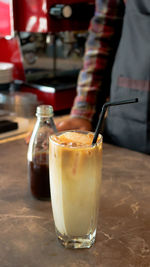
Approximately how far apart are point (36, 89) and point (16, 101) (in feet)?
0.52

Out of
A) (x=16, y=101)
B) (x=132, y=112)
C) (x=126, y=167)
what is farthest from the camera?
(x=16, y=101)

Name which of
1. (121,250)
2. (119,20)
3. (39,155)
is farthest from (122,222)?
(119,20)

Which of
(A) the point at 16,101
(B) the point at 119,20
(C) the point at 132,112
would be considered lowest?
(A) the point at 16,101

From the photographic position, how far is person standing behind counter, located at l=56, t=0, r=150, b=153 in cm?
141

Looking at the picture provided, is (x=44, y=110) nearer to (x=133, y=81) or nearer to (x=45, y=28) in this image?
(x=133, y=81)

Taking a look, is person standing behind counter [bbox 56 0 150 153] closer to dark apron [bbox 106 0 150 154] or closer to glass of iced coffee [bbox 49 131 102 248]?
dark apron [bbox 106 0 150 154]

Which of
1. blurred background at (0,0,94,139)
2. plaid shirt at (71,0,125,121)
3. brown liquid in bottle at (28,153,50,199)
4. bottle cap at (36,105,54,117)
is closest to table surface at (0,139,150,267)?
brown liquid in bottle at (28,153,50,199)

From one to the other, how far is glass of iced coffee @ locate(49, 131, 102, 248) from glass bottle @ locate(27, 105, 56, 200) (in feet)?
0.61

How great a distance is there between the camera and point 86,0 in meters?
2.20

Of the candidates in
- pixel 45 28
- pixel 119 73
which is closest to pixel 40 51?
pixel 45 28

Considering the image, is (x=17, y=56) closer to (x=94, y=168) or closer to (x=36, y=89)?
(x=36, y=89)

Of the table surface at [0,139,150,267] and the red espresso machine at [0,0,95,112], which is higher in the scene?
the red espresso machine at [0,0,95,112]

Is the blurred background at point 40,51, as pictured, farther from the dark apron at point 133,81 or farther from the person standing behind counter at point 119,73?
the dark apron at point 133,81

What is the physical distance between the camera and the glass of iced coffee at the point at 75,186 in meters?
0.72
